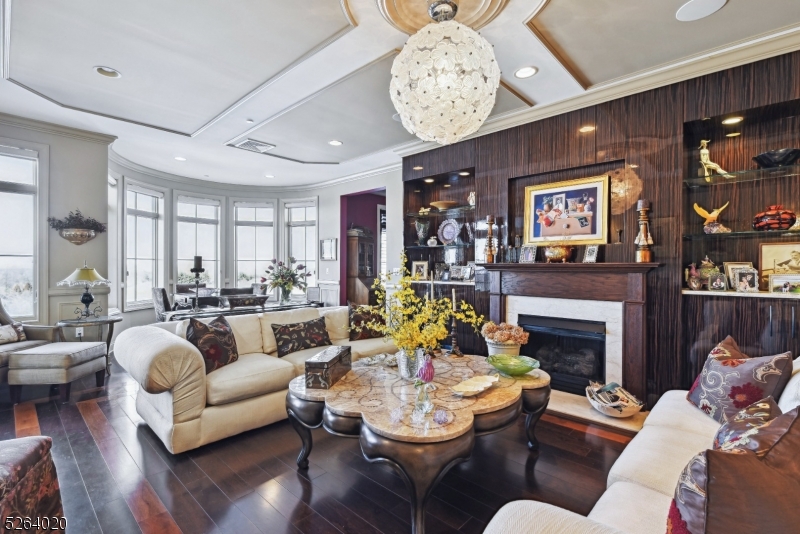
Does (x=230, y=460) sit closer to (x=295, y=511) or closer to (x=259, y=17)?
(x=295, y=511)

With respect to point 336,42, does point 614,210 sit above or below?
below

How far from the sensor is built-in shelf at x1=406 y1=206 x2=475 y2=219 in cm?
494

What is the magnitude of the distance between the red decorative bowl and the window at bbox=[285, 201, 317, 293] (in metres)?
6.58

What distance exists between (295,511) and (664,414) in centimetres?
209

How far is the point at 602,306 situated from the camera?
3486mm

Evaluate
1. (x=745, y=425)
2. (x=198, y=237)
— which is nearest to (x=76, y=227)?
(x=198, y=237)

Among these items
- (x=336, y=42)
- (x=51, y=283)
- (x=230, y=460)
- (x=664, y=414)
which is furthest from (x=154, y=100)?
(x=664, y=414)

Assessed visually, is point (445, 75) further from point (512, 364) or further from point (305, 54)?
point (512, 364)

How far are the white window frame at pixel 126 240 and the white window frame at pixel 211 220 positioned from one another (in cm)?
18

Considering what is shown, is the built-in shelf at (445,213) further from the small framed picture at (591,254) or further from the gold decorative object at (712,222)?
the gold decorative object at (712,222)

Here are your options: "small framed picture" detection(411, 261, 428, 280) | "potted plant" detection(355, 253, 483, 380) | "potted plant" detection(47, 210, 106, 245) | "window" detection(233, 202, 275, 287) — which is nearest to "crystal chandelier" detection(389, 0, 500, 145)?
"potted plant" detection(355, 253, 483, 380)

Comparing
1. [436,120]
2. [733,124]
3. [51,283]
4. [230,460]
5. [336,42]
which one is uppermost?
[336,42]

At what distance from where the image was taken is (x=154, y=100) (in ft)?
12.0

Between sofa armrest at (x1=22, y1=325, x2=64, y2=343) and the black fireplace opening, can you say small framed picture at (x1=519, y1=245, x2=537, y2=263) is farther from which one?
sofa armrest at (x1=22, y1=325, x2=64, y2=343)
